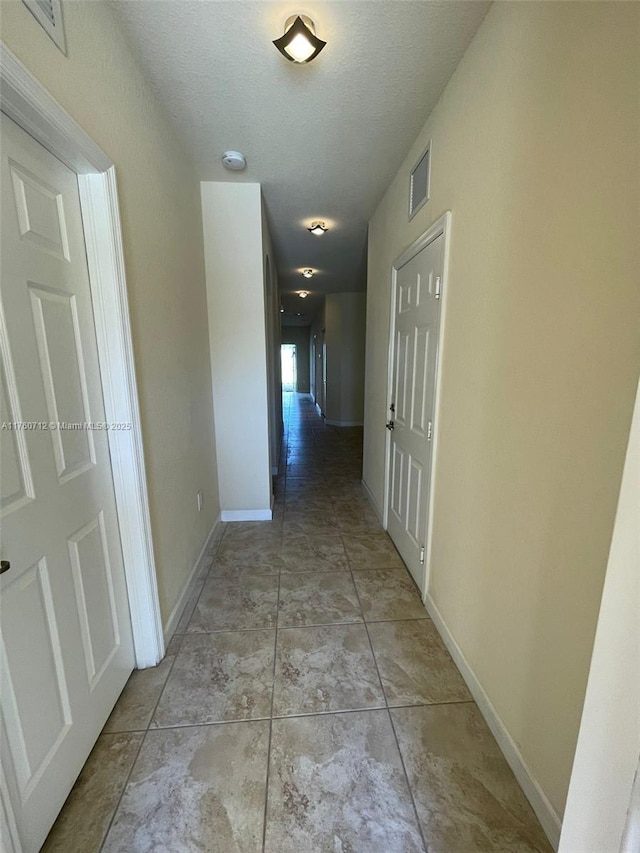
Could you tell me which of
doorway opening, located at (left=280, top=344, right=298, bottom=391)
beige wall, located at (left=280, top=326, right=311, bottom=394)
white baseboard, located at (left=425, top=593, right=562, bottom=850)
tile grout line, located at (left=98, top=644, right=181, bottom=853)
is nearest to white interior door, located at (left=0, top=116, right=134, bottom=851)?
tile grout line, located at (left=98, top=644, right=181, bottom=853)

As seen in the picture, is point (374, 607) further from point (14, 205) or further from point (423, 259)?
point (14, 205)

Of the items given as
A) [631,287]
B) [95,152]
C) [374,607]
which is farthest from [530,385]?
[95,152]

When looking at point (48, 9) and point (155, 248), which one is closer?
point (48, 9)

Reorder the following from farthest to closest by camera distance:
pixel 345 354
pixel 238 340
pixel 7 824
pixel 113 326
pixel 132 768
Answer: pixel 345 354
pixel 238 340
pixel 113 326
pixel 132 768
pixel 7 824

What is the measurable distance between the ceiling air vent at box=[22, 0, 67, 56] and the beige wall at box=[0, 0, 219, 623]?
0.07ft

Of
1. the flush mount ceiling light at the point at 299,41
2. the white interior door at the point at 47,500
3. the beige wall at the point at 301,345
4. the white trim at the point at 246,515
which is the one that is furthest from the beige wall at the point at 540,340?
the beige wall at the point at 301,345

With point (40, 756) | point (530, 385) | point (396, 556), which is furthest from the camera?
point (396, 556)

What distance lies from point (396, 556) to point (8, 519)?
2.25 metres

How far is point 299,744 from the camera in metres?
1.27

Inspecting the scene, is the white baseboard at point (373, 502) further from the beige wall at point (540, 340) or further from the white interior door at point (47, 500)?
the white interior door at point (47, 500)

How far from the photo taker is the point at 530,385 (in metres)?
1.10

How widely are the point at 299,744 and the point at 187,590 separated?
108 cm

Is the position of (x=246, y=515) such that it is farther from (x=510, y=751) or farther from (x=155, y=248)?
(x=510, y=751)

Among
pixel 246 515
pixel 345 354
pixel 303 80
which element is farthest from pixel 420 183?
pixel 345 354
